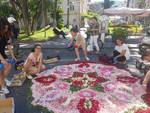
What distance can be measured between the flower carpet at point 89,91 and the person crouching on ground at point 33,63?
0.91ft

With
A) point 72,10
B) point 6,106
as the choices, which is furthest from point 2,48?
point 72,10

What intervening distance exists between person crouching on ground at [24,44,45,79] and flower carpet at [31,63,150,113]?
10.9 inches

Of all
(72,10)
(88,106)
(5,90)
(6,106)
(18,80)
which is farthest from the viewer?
(72,10)

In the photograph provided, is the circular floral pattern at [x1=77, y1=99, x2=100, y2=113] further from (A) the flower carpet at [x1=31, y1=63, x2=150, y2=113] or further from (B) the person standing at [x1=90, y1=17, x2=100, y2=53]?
(B) the person standing at [x1=90, y1=17, x2=100, y2=53]

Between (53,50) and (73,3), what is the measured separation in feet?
243

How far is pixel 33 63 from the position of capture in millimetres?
11500

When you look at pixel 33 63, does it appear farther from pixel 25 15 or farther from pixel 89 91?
pixel 25 15

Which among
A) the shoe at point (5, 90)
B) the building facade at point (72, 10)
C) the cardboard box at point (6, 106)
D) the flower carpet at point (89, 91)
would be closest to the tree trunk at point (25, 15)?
the flower carpet at point (89, 91)

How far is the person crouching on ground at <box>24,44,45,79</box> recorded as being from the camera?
446 inches

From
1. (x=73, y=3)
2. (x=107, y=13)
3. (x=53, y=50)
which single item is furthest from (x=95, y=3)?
(x=53, y=50)

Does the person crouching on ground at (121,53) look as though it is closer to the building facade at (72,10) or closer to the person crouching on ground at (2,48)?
the person crouching on ground at (2,48)

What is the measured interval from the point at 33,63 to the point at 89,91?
2891 mm

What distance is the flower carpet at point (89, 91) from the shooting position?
27.5 feet

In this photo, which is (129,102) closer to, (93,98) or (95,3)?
(93,98)
